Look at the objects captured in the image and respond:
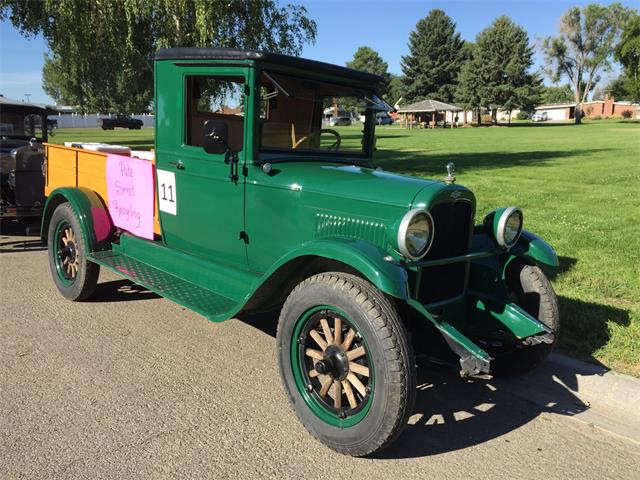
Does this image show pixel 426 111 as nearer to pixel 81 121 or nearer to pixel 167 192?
pixel 81 121

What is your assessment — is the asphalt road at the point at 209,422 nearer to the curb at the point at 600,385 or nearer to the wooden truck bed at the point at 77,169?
the curb at the point at 600,385

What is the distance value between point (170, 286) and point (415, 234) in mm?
2012

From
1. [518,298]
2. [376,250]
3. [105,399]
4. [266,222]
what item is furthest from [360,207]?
[105,399]

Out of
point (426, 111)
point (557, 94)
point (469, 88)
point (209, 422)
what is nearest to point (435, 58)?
point (469, 88)

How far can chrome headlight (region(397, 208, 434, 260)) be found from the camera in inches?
109

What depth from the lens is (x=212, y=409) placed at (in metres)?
3.16

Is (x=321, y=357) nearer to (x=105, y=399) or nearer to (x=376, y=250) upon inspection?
(x=376, y=250)

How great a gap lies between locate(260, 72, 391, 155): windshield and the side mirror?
0.25 metres

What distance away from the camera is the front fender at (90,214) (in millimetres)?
4723

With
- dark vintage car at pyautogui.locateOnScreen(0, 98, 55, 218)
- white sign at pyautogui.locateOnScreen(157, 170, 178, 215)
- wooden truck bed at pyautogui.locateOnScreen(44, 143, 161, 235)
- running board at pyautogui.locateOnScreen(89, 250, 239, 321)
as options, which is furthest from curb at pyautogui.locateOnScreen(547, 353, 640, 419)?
dark vintage car at pyautogui.locateOnScreen(0, 98, 55, 218)

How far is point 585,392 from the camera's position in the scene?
3.39 meters

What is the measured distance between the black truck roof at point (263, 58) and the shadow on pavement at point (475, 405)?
2143 millimetres

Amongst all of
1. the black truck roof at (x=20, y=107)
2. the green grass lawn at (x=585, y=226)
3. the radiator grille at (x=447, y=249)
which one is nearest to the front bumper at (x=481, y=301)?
the radiator grille at (x=447, y=249)

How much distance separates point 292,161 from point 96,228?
211 centimetres
